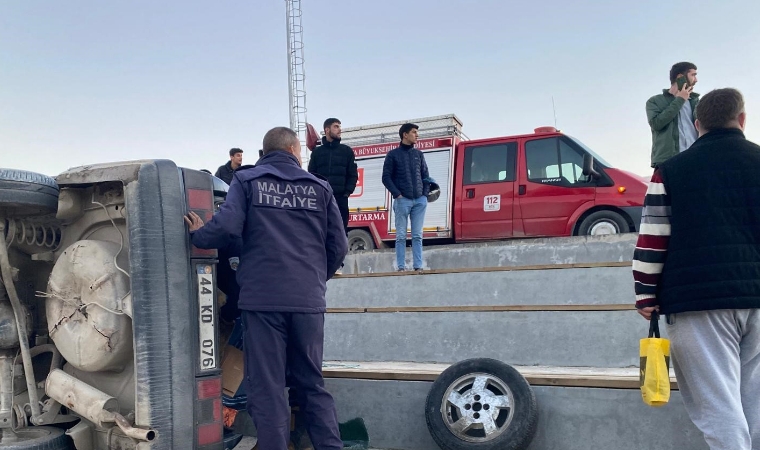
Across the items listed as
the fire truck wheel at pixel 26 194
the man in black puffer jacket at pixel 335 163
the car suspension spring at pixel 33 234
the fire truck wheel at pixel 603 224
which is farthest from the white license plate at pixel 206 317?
the fire truck wheel at pixel 603 224

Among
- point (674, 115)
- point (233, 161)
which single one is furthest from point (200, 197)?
point (233, 161)

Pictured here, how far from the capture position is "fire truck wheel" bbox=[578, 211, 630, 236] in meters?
9.02

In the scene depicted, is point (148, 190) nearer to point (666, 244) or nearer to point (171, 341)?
point (171, 341)

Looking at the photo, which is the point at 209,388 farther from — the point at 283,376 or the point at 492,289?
the point at 492,289

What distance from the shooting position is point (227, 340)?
364 cm

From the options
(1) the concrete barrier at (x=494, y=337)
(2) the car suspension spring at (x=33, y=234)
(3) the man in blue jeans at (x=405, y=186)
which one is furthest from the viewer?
(3) the man in blue jeans at (x=405, y=186)

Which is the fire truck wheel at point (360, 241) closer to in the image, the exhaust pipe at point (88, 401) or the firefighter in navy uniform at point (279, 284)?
the firefighter in navy uniform at point (279, 284)

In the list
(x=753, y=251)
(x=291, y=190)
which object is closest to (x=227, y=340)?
(x=291, y=190)

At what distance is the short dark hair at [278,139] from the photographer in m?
3.54

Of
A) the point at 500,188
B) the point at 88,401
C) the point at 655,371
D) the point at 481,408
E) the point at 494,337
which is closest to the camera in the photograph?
the point at 655,371

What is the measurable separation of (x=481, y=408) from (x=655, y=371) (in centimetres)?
116

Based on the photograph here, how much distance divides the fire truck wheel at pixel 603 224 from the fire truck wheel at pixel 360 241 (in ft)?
13.5

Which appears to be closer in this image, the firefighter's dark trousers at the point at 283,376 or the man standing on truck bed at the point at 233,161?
the firefighter's dark trousers at the point at 283,376

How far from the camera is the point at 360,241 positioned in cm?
1213
